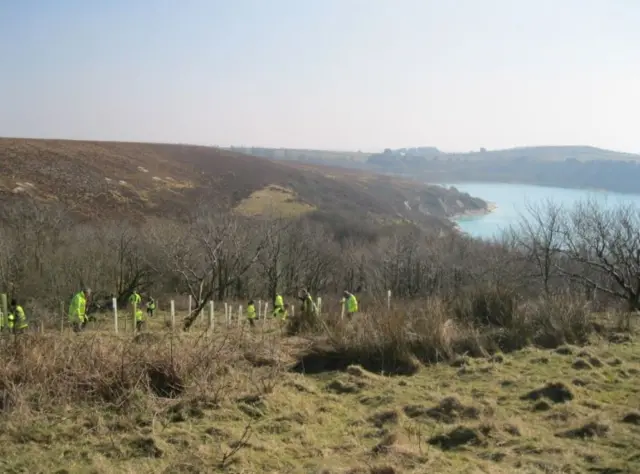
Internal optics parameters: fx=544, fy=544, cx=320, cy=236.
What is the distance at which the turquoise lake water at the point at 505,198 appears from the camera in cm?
8385

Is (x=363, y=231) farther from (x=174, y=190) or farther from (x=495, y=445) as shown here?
(x=495, y=445)

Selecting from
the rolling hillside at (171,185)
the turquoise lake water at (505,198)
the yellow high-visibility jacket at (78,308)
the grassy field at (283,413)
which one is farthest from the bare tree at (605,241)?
the rolling hillside at (171,185)

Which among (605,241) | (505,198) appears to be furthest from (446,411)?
(505,198)

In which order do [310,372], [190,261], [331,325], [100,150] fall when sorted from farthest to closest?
[100,150] < [190,261] < [331,325] < [310,372]

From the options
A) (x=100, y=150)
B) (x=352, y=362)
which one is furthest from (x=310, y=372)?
(x=100, y=150)

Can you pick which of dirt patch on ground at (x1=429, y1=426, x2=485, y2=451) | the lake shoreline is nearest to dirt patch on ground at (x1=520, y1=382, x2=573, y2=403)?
dirt patch on ground at (x1=429, y1=426, x2=485, y2=451)

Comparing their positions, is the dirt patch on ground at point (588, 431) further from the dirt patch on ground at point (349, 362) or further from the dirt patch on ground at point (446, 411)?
the dirt patch on ground at point (349, 362)

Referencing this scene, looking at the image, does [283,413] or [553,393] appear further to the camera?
[553,393]

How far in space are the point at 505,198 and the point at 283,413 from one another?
6012 inches

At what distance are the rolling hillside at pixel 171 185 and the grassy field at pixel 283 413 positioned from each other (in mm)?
43865

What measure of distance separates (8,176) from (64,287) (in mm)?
25417

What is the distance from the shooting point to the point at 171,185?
6912cm

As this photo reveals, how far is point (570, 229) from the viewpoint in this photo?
26266 millimetres

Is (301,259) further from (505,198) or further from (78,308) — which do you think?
(505,198)
